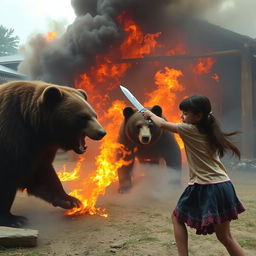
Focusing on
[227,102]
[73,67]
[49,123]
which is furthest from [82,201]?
[227,102]

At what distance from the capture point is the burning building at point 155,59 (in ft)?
35.1

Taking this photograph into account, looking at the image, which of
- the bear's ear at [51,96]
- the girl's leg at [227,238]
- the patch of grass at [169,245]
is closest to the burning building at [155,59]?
the bear's ear at [51,96]

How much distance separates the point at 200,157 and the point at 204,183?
23 cm

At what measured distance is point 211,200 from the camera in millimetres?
2871

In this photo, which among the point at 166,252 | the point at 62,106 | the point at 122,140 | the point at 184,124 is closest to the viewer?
the point at 184,124

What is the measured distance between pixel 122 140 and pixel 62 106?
273 cm

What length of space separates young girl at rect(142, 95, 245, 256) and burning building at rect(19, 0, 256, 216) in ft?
23.6

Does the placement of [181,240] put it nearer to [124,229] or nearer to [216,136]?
[216,136]

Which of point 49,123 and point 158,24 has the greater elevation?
point 158,24

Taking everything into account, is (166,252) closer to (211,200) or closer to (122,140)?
(211,200)

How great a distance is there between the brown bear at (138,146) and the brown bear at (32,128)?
2201mm

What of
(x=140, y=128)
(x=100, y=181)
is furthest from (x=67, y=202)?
(x=140, y=128)

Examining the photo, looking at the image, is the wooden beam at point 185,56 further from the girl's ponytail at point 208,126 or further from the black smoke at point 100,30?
the girl's ponytail at point 208,126

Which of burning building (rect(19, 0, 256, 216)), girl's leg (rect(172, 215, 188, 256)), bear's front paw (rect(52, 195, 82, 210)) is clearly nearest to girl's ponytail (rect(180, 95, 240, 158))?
girl's leg (rect(172, 215, 188, 256))
